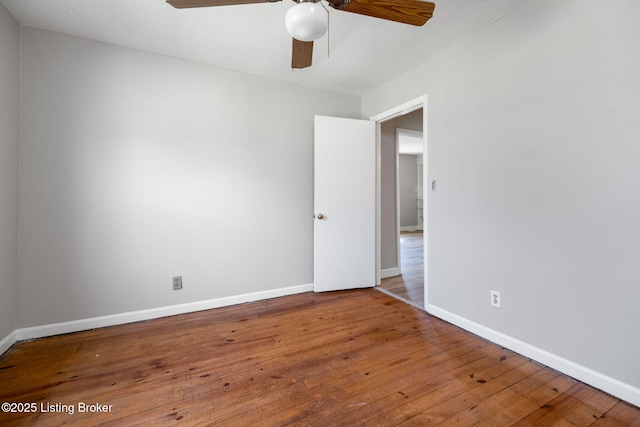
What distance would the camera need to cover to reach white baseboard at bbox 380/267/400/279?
3.64 m

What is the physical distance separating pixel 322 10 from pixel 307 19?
8 centimetres

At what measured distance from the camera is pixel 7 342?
6.19ft

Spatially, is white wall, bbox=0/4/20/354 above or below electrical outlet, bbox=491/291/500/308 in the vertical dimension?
above

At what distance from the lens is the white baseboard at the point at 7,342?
184 centimetres

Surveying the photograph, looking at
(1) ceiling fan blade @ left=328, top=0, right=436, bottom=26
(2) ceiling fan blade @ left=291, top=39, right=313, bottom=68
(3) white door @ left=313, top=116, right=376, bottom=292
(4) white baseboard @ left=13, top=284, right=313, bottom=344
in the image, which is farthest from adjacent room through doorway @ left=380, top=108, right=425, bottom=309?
(1) ceiling fan blade @ left=328, top=0, right=436, bottom=26

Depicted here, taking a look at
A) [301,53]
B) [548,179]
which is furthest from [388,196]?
[301,53]

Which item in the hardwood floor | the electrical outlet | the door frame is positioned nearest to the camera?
the electrical outlet

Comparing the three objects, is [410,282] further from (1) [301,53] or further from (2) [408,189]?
(2) [408,189]

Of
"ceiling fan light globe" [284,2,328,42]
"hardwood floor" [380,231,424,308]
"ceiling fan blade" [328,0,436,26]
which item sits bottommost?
"hardwood floor" [380,231,424,308]

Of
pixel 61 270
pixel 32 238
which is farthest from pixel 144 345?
pixel 32 238

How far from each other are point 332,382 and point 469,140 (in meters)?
2.10

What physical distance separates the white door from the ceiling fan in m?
1.69

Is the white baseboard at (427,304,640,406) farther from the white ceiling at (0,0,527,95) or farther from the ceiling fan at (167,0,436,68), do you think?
the white ceiling at (0,0,527,95)

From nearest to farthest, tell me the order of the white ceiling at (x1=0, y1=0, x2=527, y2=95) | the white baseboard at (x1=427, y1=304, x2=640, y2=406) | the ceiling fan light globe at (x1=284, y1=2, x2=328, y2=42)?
the ceiling fan light globe at (x1=284, y1=2, x2=328, y2=42)
the white baseboard at (x1=427, y1=304, x2=640, y2=406)
the white ceiling at (x1=0, y1=0, x2=527, y2=95)
